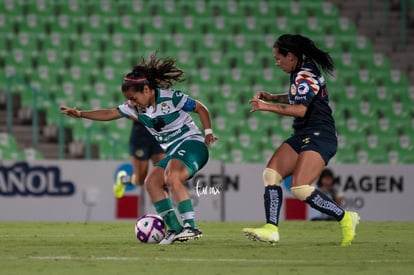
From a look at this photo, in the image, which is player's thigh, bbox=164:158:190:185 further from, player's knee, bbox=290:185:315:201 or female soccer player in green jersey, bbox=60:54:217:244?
player's knee, bbox=290:185:315:201

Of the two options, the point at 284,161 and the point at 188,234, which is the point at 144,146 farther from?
the point at 284,161

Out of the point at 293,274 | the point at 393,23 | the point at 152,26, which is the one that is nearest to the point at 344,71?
the point at 393,23

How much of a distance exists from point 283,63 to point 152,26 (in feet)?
38.8

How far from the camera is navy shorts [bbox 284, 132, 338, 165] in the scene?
945 centimetres

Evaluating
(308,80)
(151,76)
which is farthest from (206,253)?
(151,76)

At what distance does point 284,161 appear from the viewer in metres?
9.55

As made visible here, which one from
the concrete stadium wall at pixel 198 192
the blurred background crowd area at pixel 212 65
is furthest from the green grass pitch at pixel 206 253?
the blurred background crowd area at pixel 212 65

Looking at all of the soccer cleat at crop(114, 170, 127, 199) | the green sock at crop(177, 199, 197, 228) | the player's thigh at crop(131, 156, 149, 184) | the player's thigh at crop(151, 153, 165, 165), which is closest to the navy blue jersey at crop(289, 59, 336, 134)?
the green sock at crop(177, 199, 197, 228)

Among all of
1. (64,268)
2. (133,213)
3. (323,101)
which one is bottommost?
(133,213)

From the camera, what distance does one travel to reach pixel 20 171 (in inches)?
639

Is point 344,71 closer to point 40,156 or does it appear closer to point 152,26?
point 152,26

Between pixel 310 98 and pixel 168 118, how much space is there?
1.29 metres

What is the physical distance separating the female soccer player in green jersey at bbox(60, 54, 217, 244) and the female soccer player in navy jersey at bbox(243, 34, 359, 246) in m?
0.65

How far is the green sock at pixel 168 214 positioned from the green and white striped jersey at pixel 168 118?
0.47 metres
